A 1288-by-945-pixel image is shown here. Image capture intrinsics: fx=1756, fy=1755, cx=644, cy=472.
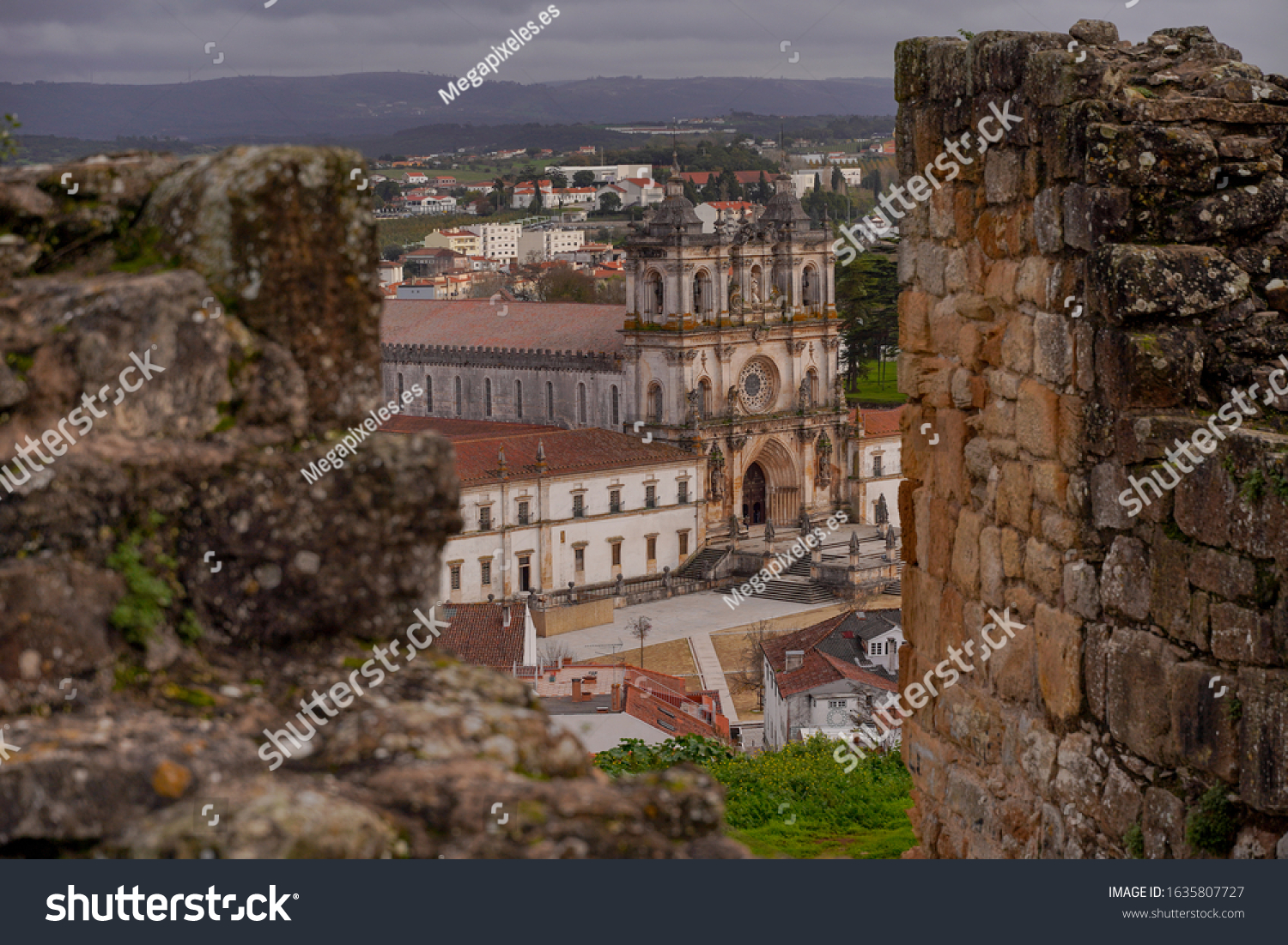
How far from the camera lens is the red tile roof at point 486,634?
1458 inches

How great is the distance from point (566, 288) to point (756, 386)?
33.1 m

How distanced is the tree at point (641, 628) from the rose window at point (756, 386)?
1525cm

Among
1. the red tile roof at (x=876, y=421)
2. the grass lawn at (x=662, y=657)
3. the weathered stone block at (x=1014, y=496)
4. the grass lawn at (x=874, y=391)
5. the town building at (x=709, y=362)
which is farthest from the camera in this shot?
the grass lawn at (x=874, y=391)

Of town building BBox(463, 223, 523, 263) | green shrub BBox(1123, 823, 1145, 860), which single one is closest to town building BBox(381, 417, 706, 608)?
green shrub BBox(1123, 823, 1145, 860)

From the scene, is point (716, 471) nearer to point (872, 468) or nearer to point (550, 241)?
point (872, 468)

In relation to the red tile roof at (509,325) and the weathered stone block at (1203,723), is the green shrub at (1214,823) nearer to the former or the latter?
the weathered stone block at (1203,723)

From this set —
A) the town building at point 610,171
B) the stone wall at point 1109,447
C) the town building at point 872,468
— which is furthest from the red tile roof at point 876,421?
the town building at point 610,171

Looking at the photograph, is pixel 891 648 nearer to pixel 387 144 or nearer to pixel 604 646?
pixel 604 646

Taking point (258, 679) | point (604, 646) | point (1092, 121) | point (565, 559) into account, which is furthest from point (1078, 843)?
point (565, 559)

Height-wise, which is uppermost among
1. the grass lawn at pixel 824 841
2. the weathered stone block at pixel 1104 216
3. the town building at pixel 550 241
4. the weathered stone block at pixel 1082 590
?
the weathered stone block at pixel 1104 216

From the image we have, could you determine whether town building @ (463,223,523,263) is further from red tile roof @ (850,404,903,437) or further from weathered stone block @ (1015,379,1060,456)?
weathered stone block @ (1015,379,1060,456)

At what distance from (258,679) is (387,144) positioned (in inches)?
5607

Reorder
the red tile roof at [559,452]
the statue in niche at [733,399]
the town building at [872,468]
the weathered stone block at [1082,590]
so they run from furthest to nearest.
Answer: the town building at [872,468] < the statue in niche at [733,399] < the red tile roof at [559,452] < the weathered stone block at [1082,590]

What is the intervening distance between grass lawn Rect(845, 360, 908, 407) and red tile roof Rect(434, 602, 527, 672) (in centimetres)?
4020
